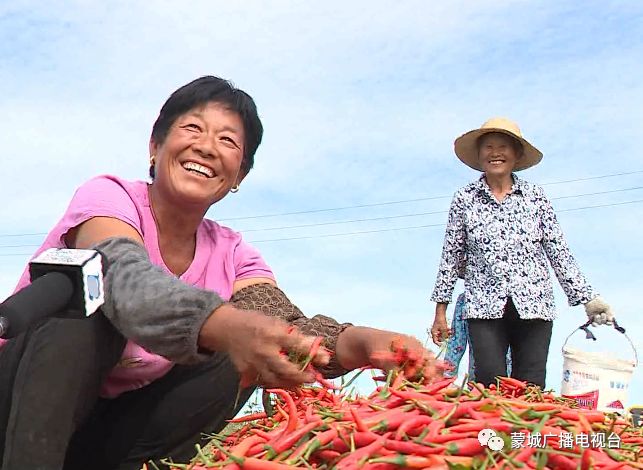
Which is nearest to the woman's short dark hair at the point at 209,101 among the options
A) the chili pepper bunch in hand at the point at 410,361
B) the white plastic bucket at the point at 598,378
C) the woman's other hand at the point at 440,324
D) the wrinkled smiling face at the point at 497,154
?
the chili pepper bunch in hand at the point at 410,361

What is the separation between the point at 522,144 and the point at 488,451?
15.7 feet

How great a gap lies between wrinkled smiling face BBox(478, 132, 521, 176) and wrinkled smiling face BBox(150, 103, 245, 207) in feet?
10.3

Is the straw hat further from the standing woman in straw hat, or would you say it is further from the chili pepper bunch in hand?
the chili pepper bunch in hand

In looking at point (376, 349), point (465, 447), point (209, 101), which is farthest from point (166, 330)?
point (209, 101)

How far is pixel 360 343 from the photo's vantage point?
2250mm

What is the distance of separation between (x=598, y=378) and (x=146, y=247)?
4104 millimetres

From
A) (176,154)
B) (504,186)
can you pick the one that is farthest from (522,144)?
(176,154)

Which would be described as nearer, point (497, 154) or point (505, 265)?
point (505, 265)

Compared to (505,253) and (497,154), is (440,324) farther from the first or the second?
(497,154)

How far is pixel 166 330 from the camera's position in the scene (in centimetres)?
196

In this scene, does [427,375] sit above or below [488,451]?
above

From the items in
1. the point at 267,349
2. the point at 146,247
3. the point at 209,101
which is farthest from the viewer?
the point at 209,101

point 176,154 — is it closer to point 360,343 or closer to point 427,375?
point 360,343

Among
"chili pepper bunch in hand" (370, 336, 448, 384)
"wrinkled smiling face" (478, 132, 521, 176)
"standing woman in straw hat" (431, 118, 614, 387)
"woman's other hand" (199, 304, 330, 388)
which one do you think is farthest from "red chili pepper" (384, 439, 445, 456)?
"wrinkled smiling face" (478, 132, 521, 176)
